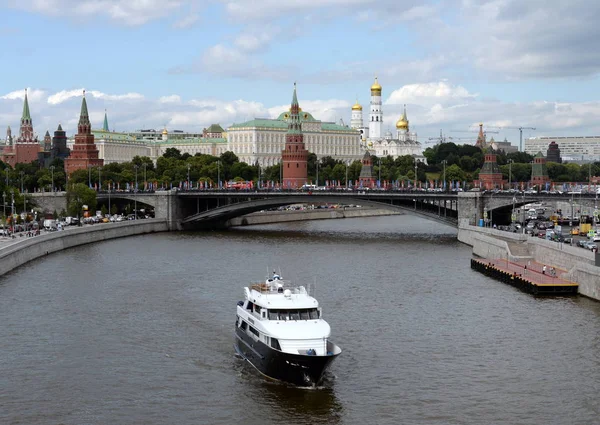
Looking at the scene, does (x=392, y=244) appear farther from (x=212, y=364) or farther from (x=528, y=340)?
(x=212, y=364)

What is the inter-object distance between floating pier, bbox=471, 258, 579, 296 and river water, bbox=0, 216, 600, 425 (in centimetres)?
85

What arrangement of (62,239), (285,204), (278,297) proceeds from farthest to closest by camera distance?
(285,204) < (62,239) < (278,297)

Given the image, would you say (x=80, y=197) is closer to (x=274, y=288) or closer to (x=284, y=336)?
(x=274, y=288)

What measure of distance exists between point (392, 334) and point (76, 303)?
645 inches

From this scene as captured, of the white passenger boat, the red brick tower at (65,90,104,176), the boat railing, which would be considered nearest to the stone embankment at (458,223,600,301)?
the boat railing

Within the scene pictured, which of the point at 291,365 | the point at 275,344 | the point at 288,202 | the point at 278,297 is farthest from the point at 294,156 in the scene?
the point at 291,365

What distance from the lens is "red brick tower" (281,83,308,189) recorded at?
135688 millimetres

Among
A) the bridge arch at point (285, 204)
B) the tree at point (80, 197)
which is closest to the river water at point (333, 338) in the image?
the bridge arch at point (285, 204)

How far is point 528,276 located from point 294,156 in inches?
3355

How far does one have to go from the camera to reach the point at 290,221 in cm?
11625

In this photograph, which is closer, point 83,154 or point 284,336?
point 284,336

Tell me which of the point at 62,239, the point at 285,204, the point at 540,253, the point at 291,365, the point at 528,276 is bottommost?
the point at 291,365

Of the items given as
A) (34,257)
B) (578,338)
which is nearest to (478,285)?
(578,338)

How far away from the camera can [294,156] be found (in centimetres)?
13638
